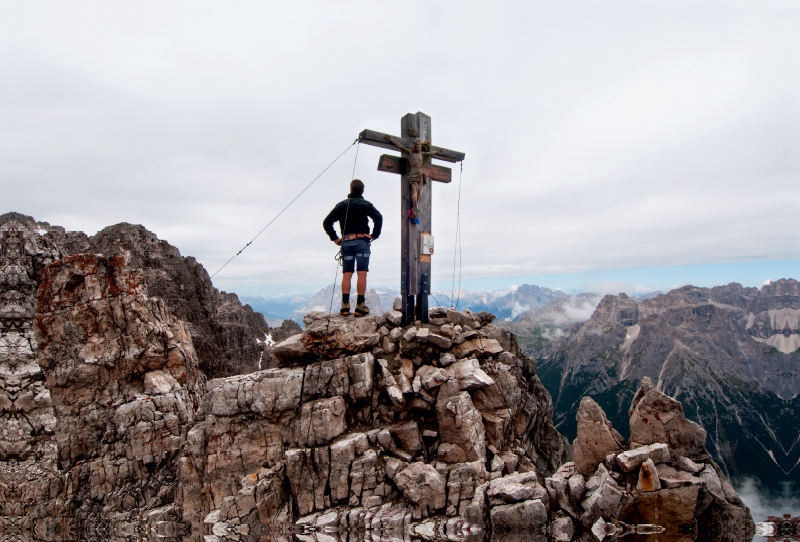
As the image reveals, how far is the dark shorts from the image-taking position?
1512 centimetres

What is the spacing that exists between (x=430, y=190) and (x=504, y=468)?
1121 centimetres

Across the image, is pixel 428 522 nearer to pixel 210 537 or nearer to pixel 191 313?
pixel 210 537

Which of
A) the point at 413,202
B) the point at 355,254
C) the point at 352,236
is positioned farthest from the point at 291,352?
the point at 413,202

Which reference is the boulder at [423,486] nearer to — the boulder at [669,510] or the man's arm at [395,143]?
the boulder at [669,510]

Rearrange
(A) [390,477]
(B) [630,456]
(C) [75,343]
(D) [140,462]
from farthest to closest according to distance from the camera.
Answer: (C) [75,343] → (D) [140,462] → (A) [390,477] → (B) [630,456]

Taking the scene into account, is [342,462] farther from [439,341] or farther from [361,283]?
[361,283]

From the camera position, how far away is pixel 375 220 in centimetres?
1530

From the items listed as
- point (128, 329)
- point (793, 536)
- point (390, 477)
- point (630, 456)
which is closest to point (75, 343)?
point (128, 329)

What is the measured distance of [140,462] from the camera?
2686cm

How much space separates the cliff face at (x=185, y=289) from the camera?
50.9 meters

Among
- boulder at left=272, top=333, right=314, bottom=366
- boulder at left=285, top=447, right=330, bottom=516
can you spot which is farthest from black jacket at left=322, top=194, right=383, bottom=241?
boulder at left=285, top=447, right=330, bottom=516

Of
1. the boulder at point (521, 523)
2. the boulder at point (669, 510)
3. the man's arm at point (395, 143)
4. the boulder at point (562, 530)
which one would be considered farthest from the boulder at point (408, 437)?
the man's arm at point (395, 143)

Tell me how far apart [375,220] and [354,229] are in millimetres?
956

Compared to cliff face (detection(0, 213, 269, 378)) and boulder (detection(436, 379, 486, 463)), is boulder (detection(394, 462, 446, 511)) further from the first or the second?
cliff face (detection(0, 213, 269, 378))
